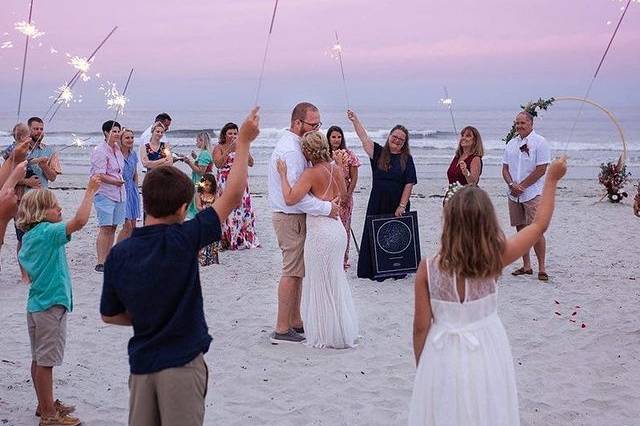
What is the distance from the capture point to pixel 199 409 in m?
3.07

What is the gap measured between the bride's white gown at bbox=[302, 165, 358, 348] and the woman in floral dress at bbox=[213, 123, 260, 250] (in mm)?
4286

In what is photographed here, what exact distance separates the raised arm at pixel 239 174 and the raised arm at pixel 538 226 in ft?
3.91

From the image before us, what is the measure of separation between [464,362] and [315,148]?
297 centimetres

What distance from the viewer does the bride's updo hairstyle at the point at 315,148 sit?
232 inches

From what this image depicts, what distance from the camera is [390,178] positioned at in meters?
8.61

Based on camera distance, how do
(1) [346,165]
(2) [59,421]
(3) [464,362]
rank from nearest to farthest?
(3) [464,362], (2) [59,421], (1) [346,165]

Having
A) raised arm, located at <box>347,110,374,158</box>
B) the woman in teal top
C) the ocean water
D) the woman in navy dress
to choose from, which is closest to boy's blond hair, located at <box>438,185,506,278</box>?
raised arm, located at <box>347,110,374,158</box>

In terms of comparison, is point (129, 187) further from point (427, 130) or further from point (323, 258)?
point (427, 130)

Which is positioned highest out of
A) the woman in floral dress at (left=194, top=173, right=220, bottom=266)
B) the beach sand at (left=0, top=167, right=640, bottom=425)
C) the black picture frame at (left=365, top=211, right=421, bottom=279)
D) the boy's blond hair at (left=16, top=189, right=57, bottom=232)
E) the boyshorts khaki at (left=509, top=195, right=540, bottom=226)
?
the boy's blond hair at (left=16, top=189, right=57, bottom=232)

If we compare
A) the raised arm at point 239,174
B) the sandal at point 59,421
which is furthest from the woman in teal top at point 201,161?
the raised arm at point 239,174

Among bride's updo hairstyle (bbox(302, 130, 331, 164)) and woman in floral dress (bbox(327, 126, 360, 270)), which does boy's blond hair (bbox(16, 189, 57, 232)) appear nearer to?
bride's updo hairstyle (bbox(302, 130, 331, 164))

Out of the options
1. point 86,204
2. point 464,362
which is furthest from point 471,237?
point 86,204

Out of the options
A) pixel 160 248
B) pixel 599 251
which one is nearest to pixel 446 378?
pixel 160 248

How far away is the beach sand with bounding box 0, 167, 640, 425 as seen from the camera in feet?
16.1
